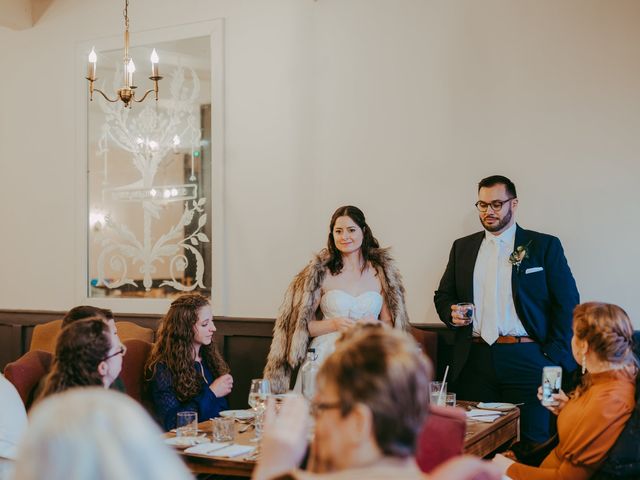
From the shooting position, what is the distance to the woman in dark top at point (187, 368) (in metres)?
3.92

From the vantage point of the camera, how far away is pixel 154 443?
117cm

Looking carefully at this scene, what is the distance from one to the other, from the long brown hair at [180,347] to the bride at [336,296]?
77 cm

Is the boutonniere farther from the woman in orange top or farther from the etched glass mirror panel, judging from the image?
the etched glass mirror panel

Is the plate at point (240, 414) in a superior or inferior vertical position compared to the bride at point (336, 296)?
inferior

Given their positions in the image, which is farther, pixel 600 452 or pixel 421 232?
pixel 421 232

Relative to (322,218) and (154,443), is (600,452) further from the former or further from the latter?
(322,218)

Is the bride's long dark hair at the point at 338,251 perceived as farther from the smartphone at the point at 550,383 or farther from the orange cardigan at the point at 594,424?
the orange cardigan at the point at 594,424

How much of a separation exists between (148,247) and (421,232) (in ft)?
7.53

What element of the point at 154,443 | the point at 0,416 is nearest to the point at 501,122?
the point at 0,416

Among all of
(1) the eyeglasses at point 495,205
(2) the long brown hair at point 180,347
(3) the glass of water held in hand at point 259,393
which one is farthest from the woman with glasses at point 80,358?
(1) the eyeglasses at point 495,205

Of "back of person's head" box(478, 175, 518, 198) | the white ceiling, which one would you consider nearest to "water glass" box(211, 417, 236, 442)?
"back of person's head" box(478, 175, 518, 198)

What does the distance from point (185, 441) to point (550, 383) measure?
1496 millimetres

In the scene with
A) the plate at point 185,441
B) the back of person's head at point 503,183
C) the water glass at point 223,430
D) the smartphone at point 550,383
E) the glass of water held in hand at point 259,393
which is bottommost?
the plate at point 185,441

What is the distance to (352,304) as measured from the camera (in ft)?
15.8
